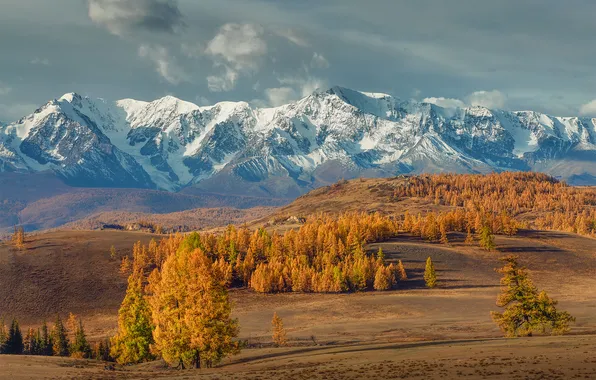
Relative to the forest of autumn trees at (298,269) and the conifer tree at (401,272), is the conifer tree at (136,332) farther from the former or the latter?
the conifer tree at (401,272)

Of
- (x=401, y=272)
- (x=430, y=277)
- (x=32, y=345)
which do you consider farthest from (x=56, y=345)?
(x=430, y=277)

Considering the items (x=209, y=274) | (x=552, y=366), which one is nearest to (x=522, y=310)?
(x=552, y=366)

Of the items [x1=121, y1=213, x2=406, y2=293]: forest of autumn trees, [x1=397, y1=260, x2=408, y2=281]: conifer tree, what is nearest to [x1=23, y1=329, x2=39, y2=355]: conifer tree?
[x1=121, y1=213, x2=406, y2=293]: forest of autumn trees

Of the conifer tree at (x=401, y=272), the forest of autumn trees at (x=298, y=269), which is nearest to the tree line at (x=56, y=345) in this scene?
the forest of autumn trees at (x=298, y=269)

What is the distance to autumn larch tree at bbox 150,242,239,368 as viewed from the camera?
6378 cm

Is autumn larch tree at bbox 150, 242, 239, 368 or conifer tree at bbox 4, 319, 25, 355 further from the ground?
autumn larch tree at bbox 150, 242, 239, 368

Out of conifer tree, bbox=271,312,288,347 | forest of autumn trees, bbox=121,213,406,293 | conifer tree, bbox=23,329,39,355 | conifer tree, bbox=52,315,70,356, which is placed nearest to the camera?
conifer tree, bbox=271,312,288,347

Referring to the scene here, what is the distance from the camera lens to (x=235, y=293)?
17075cm

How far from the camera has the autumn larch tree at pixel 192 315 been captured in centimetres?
6378

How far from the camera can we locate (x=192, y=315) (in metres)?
63.6

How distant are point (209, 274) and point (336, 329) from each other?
55419mm

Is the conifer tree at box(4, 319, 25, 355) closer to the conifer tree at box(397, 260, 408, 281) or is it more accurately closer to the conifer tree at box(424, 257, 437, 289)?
the conifer tree at box(397, 260, 408, 281)

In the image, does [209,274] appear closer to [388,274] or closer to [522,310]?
[522,310]

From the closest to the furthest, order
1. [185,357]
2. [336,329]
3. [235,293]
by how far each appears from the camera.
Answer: [185,357]
[336,329]
[235,293]
